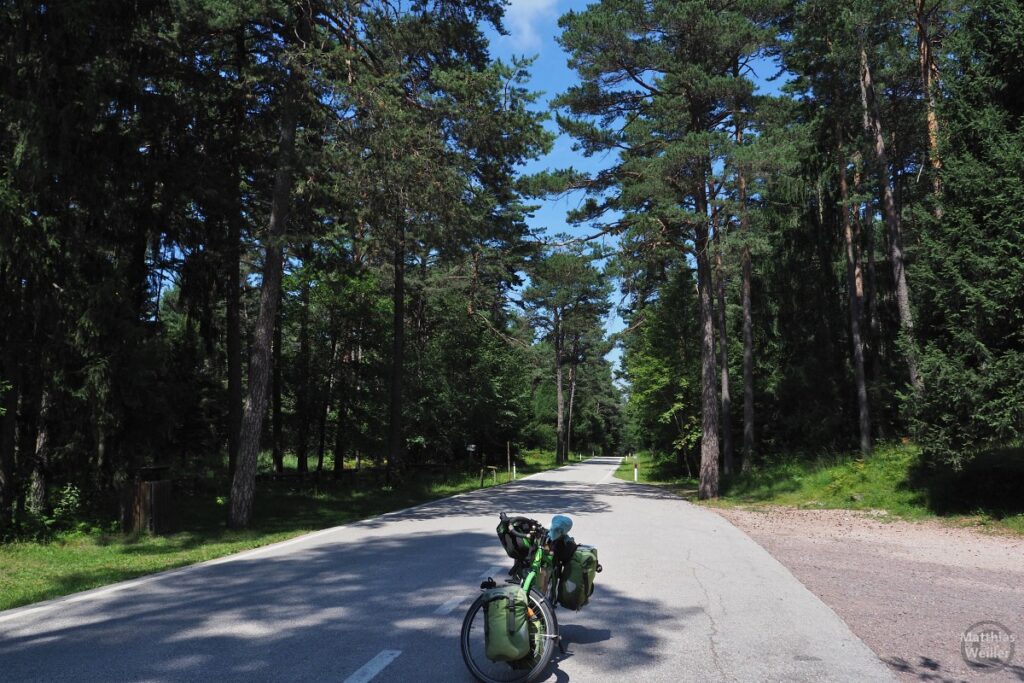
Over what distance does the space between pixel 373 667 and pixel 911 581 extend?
659 centimetres

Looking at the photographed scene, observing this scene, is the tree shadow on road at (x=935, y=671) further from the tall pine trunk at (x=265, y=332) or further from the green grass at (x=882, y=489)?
the tall pine trunk at (x=265, y=332)

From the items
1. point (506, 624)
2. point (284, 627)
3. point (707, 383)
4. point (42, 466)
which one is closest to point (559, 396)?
point (707, 383)

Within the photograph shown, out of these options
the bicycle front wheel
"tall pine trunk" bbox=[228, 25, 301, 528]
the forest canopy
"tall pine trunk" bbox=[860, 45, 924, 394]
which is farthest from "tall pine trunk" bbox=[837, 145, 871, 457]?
the bicycle front wheel

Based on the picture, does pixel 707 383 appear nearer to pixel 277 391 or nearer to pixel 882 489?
Result: pixel 882 489

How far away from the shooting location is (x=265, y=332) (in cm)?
1346

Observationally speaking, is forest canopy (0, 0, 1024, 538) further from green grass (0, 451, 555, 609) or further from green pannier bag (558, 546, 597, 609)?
green pannier bag (558, 546, 597, 609)

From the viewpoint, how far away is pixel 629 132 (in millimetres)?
19359

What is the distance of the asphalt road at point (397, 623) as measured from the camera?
14.5 feet

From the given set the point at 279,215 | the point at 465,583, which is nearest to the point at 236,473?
the point at 279,215

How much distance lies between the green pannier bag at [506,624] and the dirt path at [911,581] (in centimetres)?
258

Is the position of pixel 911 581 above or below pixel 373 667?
below

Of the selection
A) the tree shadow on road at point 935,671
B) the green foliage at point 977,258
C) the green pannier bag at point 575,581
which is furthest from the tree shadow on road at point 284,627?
the green foliage at point 977,258

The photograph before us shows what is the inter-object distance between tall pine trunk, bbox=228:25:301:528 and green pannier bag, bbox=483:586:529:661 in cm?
1026

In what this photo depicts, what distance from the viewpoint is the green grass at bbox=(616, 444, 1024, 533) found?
13.3 meters
